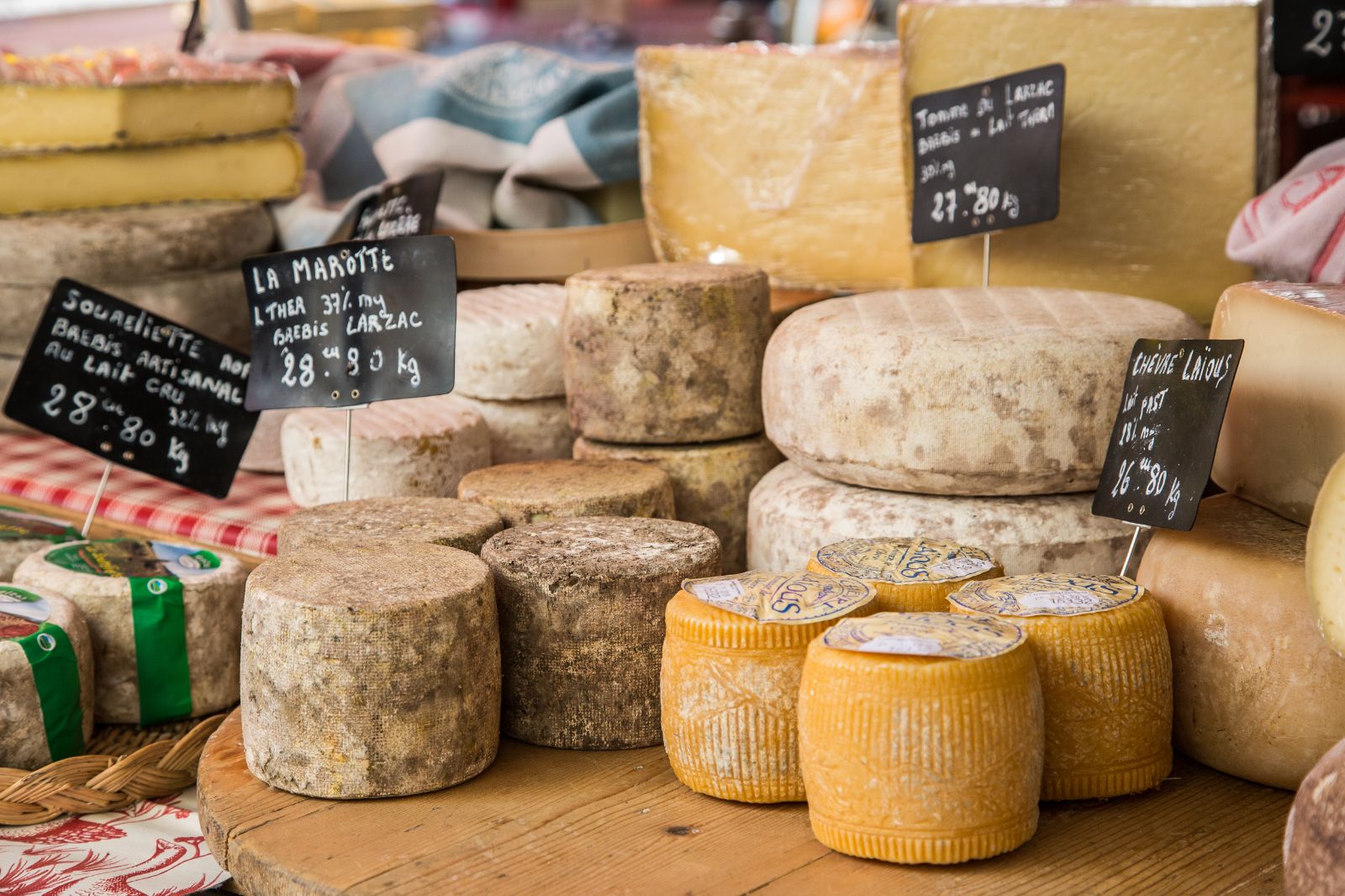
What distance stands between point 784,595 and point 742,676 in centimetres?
9

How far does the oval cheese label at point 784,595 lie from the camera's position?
1.25m

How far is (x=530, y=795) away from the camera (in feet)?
4.40

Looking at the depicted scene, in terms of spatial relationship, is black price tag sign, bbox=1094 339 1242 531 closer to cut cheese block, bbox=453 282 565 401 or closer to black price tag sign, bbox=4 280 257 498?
cut cheese block, bbox=453 282 565 401

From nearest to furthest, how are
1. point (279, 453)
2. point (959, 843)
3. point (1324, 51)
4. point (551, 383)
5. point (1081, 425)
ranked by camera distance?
point (959, 843) < point (1081, 425) < point (1324, 51) < point (551, 383) < point (279, 453)

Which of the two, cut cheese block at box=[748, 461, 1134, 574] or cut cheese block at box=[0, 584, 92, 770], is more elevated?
cut cheese block at box=[748, 461, 1134, 574]

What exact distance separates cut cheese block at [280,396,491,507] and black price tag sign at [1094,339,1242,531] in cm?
87

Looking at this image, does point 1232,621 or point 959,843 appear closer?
point 959,843

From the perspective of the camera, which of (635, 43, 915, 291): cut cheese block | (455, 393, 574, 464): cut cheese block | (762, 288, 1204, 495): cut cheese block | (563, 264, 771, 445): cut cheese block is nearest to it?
(762, 288, 1204, 495): cut cheese block

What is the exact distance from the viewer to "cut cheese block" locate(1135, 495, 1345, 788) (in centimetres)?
126

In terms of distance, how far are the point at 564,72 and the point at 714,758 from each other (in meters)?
1.69

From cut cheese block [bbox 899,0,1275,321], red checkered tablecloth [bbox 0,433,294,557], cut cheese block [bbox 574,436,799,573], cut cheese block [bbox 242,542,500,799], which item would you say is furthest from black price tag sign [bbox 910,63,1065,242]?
red checkered tablecloth [bbox 0,433,294,557]

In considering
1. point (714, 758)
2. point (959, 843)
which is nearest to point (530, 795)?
point (714, 758)

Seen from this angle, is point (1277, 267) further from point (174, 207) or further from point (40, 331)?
point (174, 207)

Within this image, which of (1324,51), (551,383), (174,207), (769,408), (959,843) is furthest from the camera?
(174,207)
